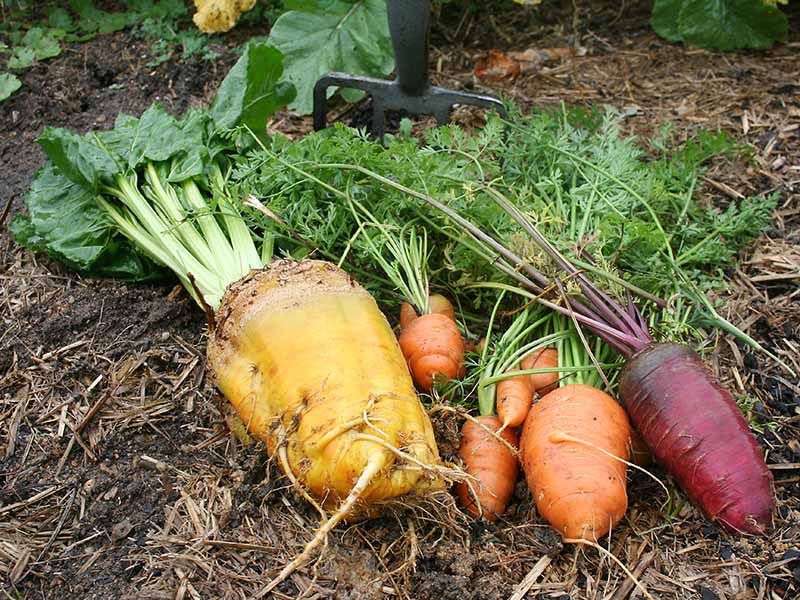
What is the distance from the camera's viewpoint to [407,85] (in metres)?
3.32

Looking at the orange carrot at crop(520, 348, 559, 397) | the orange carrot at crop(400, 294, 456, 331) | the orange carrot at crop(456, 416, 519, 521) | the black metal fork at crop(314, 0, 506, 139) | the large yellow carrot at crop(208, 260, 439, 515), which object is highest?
the black metal fork at crop(314, 0, 506, 139)

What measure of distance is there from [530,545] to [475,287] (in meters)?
0.85

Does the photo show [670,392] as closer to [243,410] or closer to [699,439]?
[699,439]

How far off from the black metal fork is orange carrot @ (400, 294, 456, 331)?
1046 mm

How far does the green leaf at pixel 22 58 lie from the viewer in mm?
3842

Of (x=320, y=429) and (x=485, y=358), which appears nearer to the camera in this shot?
(x=320, y=429)

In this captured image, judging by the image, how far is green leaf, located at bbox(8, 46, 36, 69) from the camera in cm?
384

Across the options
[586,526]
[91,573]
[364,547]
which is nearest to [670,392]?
[586,526]

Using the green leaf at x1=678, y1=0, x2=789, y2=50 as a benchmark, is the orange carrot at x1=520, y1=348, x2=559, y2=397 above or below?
below

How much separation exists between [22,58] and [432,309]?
8.77 ft

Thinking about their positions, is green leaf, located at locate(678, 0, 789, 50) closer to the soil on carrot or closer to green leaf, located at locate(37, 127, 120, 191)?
the soil on carrot

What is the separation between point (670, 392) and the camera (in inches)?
81.7

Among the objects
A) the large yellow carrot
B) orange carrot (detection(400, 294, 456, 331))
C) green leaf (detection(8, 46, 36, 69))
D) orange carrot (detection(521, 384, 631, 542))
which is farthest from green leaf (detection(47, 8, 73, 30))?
orange carrot (detection(521, 384, 631, 542))

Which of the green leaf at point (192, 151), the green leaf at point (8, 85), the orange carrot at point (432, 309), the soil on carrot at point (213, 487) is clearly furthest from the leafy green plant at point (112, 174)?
the green leaf at point (8, 85)
